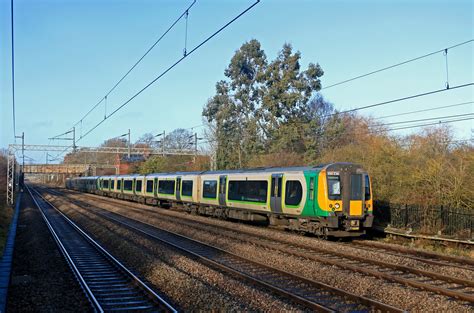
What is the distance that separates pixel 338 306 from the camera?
27.5 feet

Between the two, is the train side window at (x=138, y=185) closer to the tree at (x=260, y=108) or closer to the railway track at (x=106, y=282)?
the tree at (x=260, y=108)

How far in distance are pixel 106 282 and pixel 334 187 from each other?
8.98 metres

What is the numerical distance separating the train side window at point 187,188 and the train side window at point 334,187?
43.8ft

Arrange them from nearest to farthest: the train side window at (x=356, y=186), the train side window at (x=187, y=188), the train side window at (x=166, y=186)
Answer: the train side window at (x=356, y=186), the train side window at (x=187, y=188), the train side window at (x=166, y=186)

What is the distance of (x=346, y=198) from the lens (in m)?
16.7

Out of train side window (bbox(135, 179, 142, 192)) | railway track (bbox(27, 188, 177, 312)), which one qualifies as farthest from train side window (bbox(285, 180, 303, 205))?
train side window (bbox(135, 179, 142, 192))

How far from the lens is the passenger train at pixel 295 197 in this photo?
653 inches

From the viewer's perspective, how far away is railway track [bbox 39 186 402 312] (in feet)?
27.1

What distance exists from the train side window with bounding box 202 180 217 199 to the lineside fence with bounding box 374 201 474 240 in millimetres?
8650

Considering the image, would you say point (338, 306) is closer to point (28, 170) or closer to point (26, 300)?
point (26, 300)

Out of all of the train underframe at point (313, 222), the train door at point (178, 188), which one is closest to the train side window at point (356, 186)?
the train underframe at point (313, 222)

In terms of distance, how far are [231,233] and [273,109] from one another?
25.5 m

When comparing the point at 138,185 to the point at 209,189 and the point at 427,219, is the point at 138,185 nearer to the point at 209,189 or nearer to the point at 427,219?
the point at 209,189

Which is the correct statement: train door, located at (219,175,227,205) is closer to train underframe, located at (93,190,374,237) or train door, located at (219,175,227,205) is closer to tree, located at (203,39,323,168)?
train underframe, located at (93,190,374,237)
